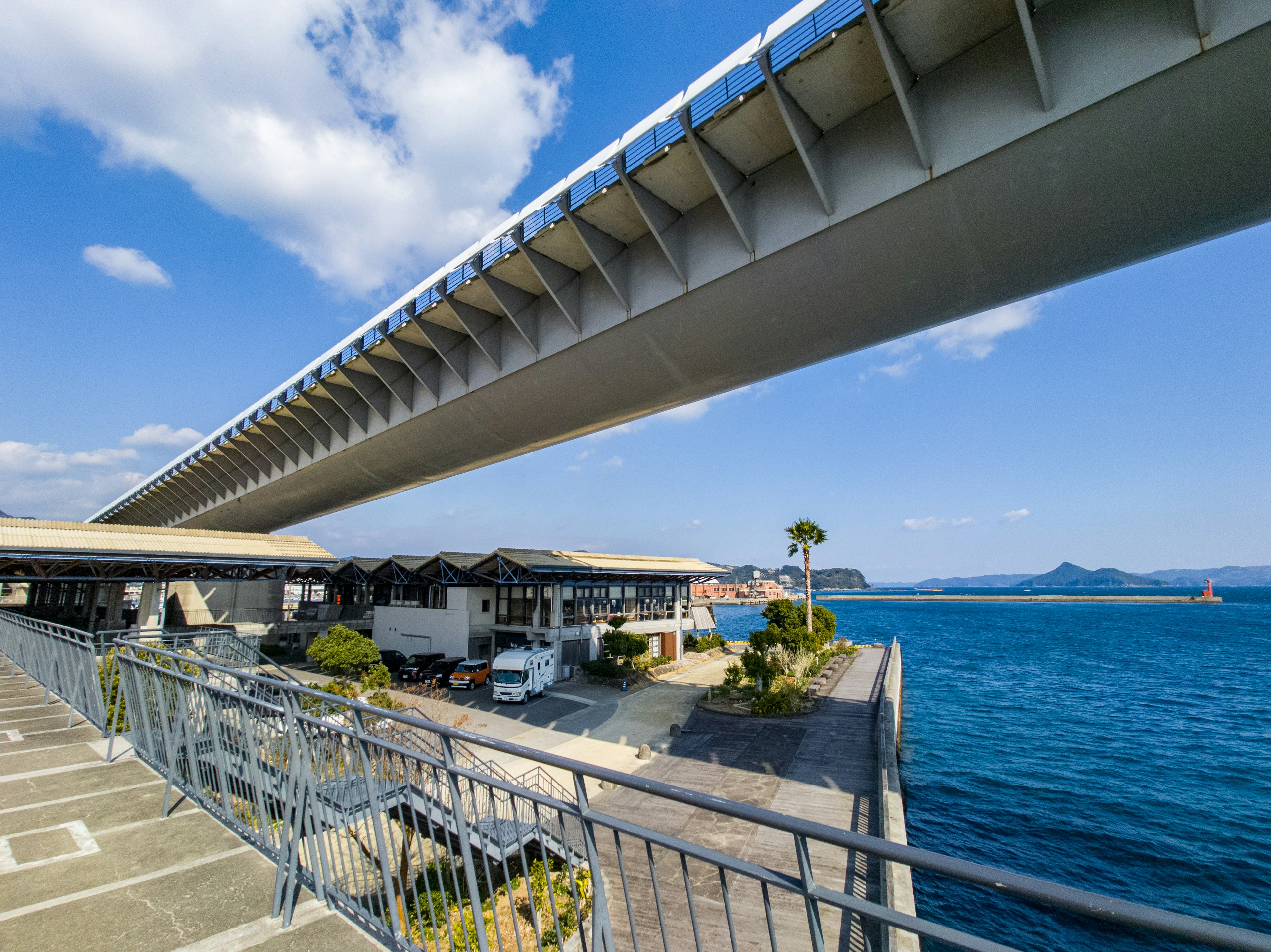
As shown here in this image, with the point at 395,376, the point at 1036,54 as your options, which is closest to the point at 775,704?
the point at 395,376

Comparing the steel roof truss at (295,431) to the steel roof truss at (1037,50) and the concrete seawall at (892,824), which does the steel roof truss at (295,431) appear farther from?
the steel roof truss at (1037,50)

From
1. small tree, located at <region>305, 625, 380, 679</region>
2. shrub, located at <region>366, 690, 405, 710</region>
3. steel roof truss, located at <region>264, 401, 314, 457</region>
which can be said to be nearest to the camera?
steel roof truss, located at <region>264, 401, 314, 457</region>

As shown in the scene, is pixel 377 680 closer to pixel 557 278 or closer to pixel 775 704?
pixel 775 704

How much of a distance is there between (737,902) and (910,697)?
110 feet

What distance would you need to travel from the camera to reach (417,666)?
1292 inches

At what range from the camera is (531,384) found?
16.4 meters

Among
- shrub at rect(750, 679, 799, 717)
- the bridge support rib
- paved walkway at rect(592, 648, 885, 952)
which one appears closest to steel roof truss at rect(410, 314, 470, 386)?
paved walkway at rect(592, 648, 885, 952)

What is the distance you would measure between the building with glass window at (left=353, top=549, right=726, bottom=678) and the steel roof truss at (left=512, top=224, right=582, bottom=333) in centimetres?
1936

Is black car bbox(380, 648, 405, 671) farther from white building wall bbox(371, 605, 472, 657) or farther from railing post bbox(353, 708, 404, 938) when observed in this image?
railing post bbox(353, 708, 404, 938)

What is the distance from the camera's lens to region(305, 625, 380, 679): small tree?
29109 millimetres

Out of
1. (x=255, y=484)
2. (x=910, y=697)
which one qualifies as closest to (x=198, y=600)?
(x=255, y=484)

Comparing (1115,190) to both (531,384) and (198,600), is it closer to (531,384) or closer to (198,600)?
(531,384)

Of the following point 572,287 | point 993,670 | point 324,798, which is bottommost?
Result: point 993,670

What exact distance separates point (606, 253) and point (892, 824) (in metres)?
14.5
